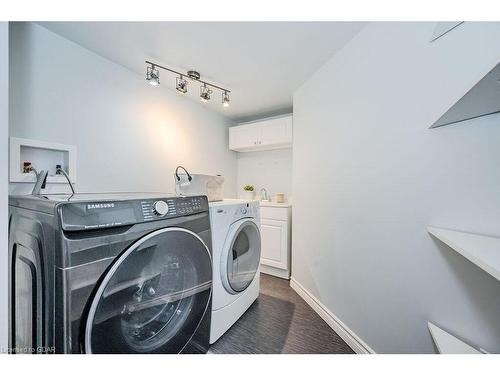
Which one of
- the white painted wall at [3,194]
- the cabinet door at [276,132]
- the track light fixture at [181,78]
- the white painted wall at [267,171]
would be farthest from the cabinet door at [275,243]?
the white painted wall at [3,194]

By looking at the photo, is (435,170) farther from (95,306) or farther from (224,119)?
(224,119)

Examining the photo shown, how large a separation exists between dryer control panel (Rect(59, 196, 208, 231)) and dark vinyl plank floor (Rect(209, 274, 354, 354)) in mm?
1015

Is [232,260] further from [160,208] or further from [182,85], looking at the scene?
[182,85]

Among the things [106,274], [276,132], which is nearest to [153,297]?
[106,274]

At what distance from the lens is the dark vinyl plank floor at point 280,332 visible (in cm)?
133

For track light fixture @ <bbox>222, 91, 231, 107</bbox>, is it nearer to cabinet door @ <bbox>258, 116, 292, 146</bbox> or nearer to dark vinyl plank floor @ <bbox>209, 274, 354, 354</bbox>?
cabinet door @ <bbox>258, 116, 292, 146</bbox>

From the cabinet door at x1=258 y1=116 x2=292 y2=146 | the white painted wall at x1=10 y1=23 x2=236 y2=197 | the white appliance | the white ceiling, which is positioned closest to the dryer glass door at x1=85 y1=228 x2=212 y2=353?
the white appliance

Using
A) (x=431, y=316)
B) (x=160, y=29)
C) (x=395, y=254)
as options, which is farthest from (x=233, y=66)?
(x=431, y=316)

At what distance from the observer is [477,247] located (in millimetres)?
667

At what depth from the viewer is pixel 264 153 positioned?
3102mm

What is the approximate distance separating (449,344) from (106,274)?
1.35 metres

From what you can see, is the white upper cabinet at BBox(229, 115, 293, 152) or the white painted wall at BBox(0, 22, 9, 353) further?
the white upper cabinet at BBox(229, 115, 293, 152)

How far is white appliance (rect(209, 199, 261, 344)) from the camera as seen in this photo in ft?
4.42

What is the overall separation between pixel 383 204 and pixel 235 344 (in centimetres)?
132
